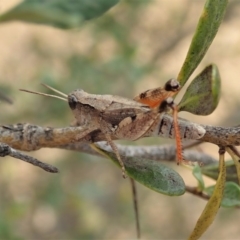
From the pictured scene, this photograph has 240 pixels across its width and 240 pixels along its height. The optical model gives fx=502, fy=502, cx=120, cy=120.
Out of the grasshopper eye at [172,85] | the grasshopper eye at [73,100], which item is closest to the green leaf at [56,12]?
the grasshopper eye at [73,100]

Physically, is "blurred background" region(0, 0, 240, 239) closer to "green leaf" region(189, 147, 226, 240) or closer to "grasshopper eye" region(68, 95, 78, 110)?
"grasshopper eye" region(68, 95, 78, 110)

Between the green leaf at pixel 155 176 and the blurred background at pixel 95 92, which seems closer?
the green leaf at pixel 155 176

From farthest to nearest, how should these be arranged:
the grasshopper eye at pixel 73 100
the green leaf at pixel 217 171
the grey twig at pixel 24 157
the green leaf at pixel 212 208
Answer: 1. the green leaf at pixel 217 171
2. the grasshopper eye at pixel 73 100
3. the green leaf at pixel 212 208
4. the grey twig at pixel 24 157

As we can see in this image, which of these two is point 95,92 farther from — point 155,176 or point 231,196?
point 155,176

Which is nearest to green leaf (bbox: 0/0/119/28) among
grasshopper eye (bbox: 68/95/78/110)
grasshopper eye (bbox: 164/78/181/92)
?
grasshopper eye (bbox: 68/95/78/110)

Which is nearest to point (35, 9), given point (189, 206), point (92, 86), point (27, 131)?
point (27, 131)

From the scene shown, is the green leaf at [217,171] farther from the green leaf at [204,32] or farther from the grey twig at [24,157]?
the grey twig at [24,157]
